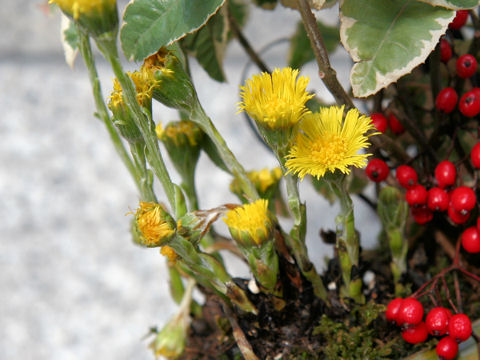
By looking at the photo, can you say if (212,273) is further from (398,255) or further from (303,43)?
(303,43)

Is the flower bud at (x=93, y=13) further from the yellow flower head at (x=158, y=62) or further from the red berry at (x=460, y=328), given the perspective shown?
the red berry at (x=460, y=328)

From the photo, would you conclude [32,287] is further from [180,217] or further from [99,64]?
[180,217]

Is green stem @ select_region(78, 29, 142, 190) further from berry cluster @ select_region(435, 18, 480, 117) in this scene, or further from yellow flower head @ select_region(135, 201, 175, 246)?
berry cluster @ select_region(435, 18, 480, 117)

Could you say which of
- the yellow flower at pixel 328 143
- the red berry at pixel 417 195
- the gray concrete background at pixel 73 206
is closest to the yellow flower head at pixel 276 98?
the yellow flower at pixel 328 143

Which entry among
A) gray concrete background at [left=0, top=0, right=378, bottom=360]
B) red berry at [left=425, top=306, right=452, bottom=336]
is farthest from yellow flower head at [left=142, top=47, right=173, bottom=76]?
gray concrete background at [left=0, top=0, right=378, bottom=360]

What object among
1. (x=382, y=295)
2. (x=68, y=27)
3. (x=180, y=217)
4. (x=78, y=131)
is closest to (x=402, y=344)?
(x=382, y=295)

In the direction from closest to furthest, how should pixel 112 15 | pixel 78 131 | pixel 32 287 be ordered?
pixel 112 15, pixel 32 287, pixel 78 131
